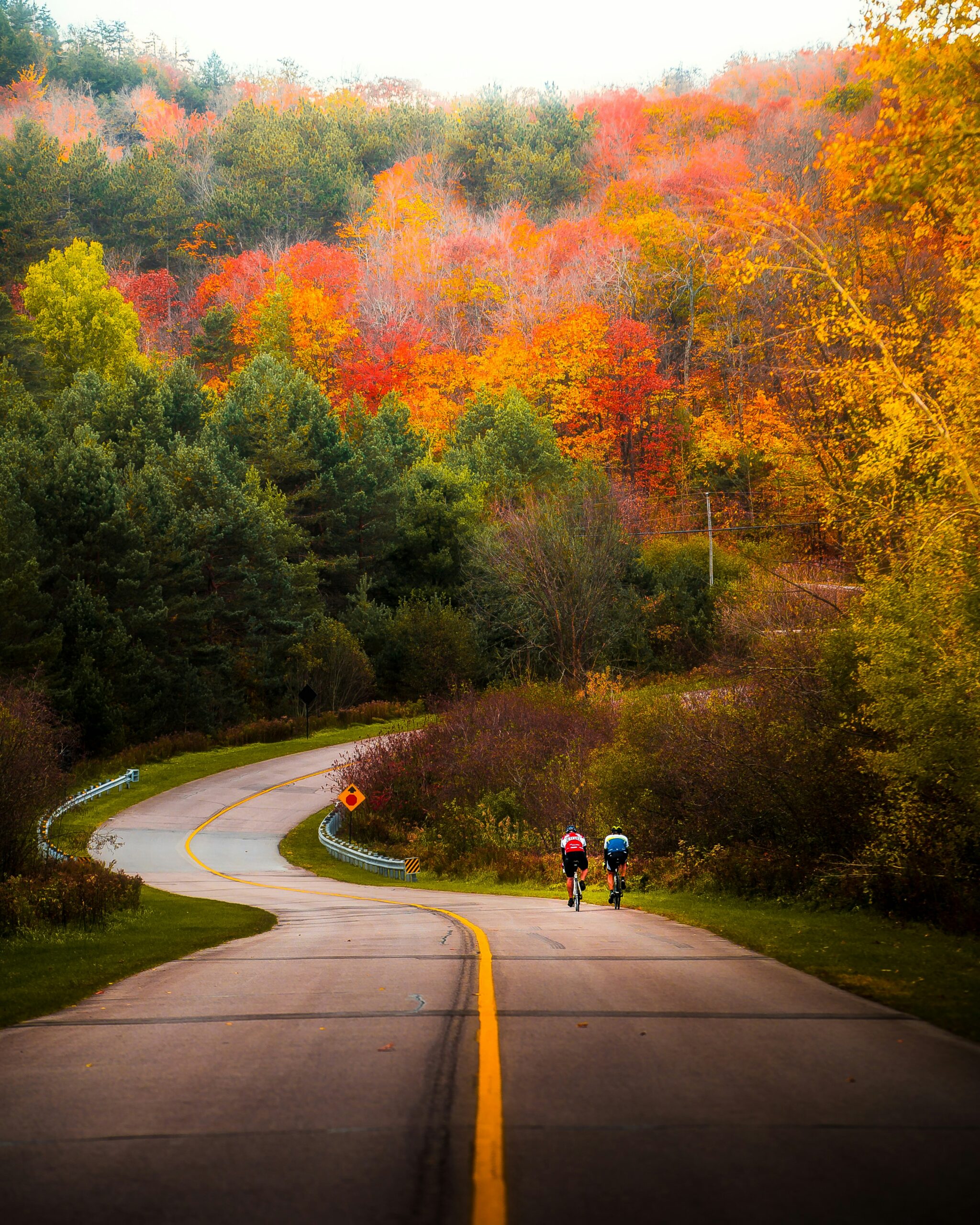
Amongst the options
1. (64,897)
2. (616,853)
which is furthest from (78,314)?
(616,853)

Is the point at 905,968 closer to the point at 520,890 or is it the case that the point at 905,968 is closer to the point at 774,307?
the point at 520,890

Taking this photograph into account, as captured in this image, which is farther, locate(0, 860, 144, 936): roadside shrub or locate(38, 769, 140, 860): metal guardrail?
locate(38, 769, 140, 860): metal guardrail

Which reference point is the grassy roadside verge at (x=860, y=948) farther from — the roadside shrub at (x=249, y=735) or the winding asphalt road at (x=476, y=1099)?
the roadside shrub at (x=249, y=735)

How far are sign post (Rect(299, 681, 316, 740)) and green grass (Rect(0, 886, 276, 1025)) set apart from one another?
35.8m

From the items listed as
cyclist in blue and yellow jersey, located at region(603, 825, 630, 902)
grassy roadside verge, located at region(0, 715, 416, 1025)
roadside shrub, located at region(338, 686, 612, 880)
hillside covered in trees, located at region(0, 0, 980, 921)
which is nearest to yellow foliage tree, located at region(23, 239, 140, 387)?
hillside covered in trees, located at region(0, 0, 980, 921)

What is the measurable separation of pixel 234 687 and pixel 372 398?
2889 centimetres

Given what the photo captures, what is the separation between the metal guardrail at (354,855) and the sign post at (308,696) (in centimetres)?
1765

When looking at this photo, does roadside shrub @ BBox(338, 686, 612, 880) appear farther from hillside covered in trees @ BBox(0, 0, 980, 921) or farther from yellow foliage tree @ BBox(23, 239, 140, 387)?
yellow foliage tree @ BBox(23, 239, 140, 387)

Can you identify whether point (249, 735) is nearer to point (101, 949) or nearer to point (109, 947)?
point (109, 947)

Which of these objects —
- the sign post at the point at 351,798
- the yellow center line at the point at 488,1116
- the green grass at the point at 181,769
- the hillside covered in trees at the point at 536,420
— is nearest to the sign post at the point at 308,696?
the hillside covered in trees at the point at 536,420

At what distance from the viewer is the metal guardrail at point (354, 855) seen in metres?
29.4

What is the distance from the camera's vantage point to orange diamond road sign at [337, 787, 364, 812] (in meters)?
33.9

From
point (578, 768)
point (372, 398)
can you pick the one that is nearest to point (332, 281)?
point (372, 398)

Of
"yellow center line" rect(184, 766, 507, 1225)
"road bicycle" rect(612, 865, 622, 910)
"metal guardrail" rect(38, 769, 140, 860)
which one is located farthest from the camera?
"metal guardrail" rect(38, 769, 140, 860)
